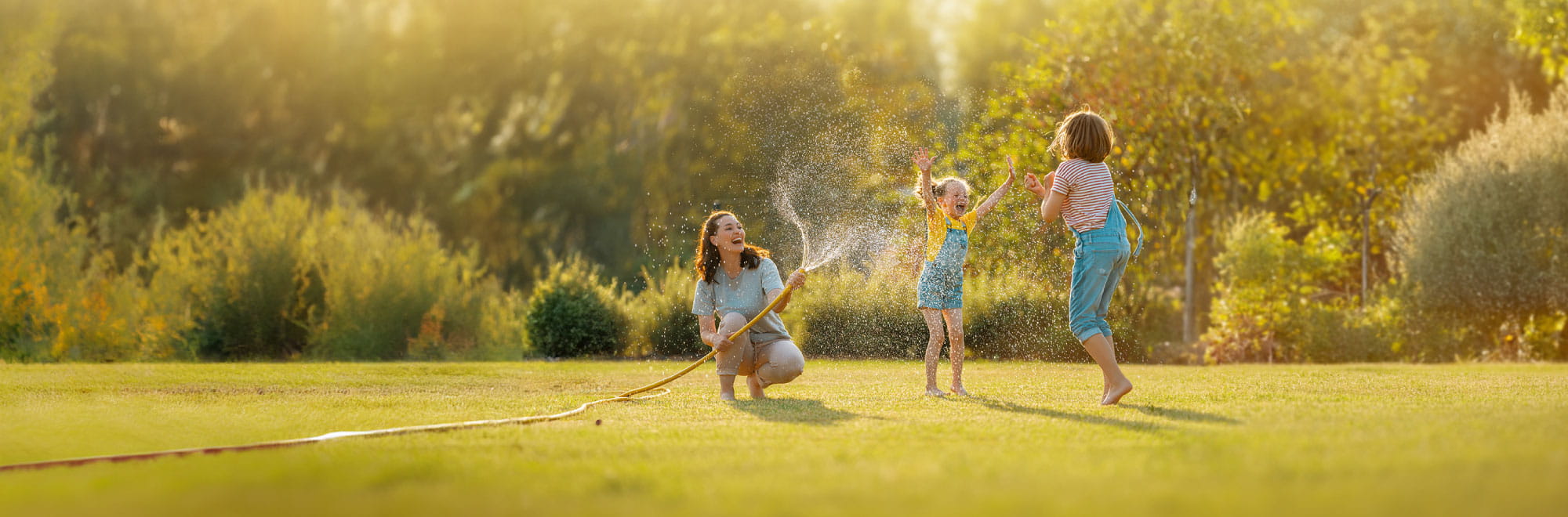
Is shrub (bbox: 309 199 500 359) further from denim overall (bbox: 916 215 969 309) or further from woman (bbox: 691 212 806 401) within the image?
denim overall (bbox: 916 215 969 309)

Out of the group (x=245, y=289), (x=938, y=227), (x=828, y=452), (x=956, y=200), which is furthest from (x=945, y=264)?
(x=245, y=289)

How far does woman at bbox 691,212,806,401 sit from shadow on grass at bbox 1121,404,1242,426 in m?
2.06

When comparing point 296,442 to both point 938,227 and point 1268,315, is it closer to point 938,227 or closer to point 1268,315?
point 938,227

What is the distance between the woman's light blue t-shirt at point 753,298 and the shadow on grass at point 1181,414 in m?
2.15

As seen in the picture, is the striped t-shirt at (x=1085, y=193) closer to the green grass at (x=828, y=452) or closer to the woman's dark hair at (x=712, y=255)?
the green grass at (x=828, y=452)

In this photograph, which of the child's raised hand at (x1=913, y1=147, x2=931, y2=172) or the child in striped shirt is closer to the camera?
the child in striped shirt

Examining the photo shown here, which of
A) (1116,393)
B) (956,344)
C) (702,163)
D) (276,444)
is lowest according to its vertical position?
(276,444)

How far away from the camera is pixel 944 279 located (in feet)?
24.9

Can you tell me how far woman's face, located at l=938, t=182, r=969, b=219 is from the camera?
782cm

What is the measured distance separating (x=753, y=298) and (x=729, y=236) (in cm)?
40

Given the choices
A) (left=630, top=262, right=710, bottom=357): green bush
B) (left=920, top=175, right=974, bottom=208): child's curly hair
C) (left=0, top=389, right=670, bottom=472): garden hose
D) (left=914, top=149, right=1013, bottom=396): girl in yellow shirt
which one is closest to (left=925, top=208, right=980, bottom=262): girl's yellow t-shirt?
(left=914, top=149, right=1013, bottom=396): girl in yellow shirt

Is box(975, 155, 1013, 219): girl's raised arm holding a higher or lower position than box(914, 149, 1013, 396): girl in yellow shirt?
higher

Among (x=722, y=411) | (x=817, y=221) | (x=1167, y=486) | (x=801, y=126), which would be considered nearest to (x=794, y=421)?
(x=722, y=411)

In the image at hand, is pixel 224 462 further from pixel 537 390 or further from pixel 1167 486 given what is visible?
pixel 537 390
